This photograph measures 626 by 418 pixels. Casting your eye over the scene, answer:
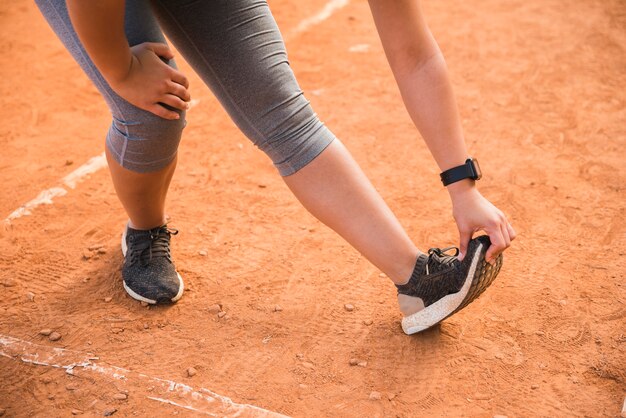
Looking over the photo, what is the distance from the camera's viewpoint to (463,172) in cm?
211

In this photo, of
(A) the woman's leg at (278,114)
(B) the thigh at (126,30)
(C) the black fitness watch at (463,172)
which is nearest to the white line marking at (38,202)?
(B) the thigh at (126,30)

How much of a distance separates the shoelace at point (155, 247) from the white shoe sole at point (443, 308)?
997 mm

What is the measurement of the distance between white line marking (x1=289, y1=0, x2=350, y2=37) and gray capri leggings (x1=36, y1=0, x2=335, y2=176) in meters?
2.95

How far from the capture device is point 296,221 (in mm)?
3086

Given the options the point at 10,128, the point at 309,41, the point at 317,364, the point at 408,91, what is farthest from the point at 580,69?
the point at 10,128

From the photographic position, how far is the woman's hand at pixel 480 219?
2074 mm

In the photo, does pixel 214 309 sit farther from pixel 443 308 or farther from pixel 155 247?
pixel 443 308

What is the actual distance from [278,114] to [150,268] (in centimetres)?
93

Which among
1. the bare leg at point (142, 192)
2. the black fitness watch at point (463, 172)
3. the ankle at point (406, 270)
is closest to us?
the black fitness watch at point (463, 172)

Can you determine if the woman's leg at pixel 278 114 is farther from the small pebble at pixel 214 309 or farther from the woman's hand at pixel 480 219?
the small pebble at pixel 214 309

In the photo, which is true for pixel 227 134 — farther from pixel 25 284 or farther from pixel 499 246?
pixel 499 246

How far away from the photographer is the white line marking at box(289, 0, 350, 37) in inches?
199

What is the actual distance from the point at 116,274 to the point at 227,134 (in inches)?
50.0

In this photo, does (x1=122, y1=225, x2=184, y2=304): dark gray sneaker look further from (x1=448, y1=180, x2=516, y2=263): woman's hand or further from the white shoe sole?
(x1=448, y1=180, x2=516, y2=263): woman's hand
